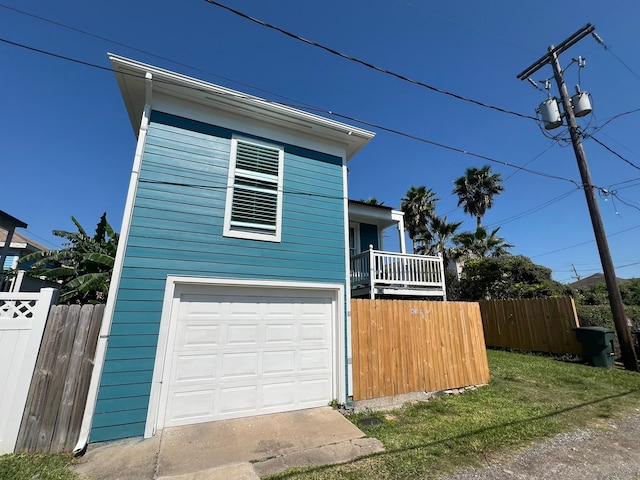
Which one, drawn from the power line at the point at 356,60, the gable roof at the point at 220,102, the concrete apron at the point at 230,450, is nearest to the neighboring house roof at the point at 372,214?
the gable roof at the point at 220,102

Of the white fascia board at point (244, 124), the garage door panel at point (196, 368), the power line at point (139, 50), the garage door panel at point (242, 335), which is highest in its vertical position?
the power line at point (139, 50)

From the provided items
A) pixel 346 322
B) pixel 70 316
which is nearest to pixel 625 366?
pixel 346 322

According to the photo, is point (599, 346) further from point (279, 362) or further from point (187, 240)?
point (187, 240)

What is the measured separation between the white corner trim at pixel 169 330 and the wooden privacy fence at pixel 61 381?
32.9 inches

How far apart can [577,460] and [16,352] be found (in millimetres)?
7220

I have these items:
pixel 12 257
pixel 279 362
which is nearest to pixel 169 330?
pixel 279 362

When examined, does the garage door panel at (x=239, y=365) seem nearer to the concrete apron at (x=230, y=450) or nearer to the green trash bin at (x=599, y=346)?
the concrete apron at (x=230, y=450)

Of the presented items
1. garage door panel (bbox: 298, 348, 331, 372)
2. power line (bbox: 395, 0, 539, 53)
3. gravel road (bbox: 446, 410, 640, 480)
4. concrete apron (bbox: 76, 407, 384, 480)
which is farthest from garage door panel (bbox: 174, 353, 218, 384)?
power line (bbox: 395, 0, 539, 53)

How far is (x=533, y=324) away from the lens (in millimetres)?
10992

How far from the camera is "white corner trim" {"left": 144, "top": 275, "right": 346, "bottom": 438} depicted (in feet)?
14.4

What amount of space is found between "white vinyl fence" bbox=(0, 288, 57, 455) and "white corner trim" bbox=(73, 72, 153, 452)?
67 centimetres

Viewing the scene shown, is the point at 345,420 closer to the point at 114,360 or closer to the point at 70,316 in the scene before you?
the point at 114,360

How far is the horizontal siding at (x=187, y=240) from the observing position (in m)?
4.28

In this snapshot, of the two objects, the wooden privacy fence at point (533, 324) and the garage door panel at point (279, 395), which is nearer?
the garage door panel at point (279, 395)
